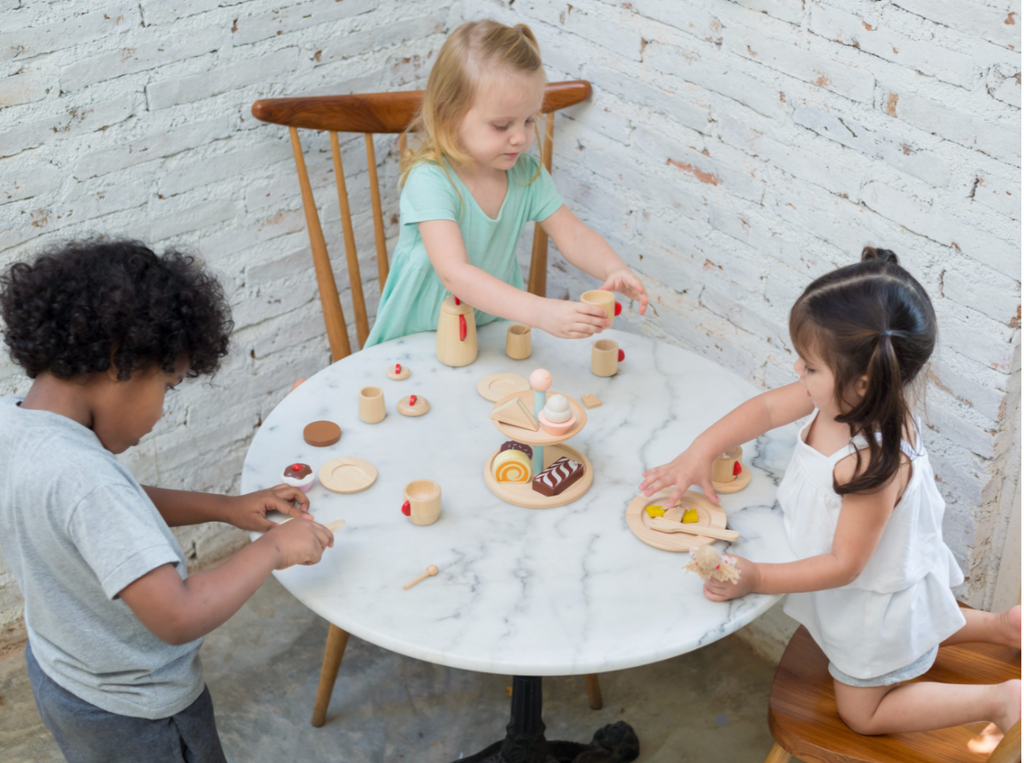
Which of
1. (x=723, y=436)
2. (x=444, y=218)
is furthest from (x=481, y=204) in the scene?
(x=723, y=436)

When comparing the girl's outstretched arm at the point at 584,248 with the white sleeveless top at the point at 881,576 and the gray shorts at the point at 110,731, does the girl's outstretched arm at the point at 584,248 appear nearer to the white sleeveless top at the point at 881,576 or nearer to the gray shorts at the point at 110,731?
the white sleeveless top at the point at 881,576

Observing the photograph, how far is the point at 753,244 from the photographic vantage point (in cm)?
195

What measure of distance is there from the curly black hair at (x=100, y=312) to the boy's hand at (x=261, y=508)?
0.80 ft

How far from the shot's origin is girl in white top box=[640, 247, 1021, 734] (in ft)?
4.06

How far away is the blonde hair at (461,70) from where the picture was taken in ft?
5.55

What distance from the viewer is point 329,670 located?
198cm

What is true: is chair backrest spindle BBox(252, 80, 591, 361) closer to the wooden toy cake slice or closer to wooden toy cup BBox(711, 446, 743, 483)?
the wooden toy cake slice

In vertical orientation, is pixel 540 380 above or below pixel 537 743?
above

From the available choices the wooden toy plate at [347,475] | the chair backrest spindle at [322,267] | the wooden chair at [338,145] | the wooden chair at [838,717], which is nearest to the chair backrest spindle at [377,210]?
the wooden chair at [338,145]

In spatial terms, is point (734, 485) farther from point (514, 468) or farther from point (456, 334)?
point (456, 334)

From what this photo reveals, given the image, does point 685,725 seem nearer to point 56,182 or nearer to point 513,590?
point 513,590

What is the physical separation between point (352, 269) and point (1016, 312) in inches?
50.2

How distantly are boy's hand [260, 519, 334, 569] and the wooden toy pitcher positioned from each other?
520 mm

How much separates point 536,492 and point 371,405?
1.04 feet
